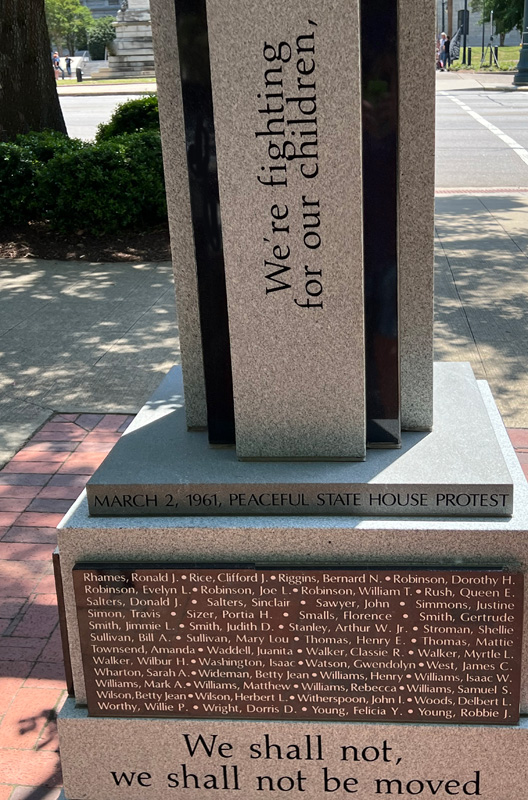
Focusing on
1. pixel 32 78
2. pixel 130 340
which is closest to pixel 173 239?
pixel 130 340

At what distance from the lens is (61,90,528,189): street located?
51.4 ft

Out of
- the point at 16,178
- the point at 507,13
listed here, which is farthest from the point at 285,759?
the point at 507,13

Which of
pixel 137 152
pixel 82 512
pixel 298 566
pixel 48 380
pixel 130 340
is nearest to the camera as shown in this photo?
pixel 298 566

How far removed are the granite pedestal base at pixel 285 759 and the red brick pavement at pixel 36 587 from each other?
31 centimetres

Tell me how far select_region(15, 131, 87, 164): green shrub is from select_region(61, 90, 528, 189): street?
20.2 feet

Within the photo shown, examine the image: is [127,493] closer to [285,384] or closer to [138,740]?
[285,384]

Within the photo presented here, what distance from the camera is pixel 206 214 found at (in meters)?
3.21

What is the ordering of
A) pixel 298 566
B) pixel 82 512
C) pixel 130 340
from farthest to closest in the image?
pixel 130 340 → pixel 82 512 → pixel 298 566

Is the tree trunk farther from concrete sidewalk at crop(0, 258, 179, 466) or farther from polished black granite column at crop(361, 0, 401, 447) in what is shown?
polished black granite column at crop(361, 0, 401, 447)

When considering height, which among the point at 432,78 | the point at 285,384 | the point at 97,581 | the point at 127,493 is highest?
the point at 432,78

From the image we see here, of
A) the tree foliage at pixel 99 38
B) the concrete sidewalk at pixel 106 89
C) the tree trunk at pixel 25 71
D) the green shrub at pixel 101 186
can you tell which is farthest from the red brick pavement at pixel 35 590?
the tree foliage at pixel 99 38

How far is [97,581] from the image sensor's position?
3.15 metres

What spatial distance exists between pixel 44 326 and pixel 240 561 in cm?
593

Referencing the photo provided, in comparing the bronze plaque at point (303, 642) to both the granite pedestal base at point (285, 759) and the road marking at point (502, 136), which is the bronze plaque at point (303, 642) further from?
the road marking at point (502, 136)
